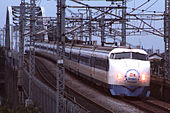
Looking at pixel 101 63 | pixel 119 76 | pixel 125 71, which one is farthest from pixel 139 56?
pixel 101 63

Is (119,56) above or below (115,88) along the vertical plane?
above

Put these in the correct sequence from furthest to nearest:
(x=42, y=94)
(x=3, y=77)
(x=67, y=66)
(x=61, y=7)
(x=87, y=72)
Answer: (x=3, y=77) < (x=67, y=66) < (x=87, y=72) < (x=42, y=94) < (x=61, y=7)

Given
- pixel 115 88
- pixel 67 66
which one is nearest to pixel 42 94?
pixel 115 88

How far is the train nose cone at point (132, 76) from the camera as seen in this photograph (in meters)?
22.5

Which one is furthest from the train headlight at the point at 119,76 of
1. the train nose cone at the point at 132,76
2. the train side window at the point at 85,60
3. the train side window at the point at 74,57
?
the train side window at the point at 74,57

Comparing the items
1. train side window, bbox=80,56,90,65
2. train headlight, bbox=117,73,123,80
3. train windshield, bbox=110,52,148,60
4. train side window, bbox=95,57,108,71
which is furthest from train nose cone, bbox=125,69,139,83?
train side window, bbox=80,56,90,65

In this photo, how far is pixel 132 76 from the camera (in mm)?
22578

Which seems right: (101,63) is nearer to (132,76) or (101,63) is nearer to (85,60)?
(132,76)

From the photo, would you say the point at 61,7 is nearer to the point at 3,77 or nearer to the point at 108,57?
the point at 108,57

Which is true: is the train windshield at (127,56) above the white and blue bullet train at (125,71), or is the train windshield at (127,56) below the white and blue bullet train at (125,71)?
above

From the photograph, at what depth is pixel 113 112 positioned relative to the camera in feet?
63.3

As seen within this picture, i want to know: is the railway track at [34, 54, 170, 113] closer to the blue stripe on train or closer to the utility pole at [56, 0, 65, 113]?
the blue stripe on train

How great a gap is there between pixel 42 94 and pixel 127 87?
6.48m

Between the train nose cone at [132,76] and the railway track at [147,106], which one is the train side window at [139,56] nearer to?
the train nose cone at [132,76]
